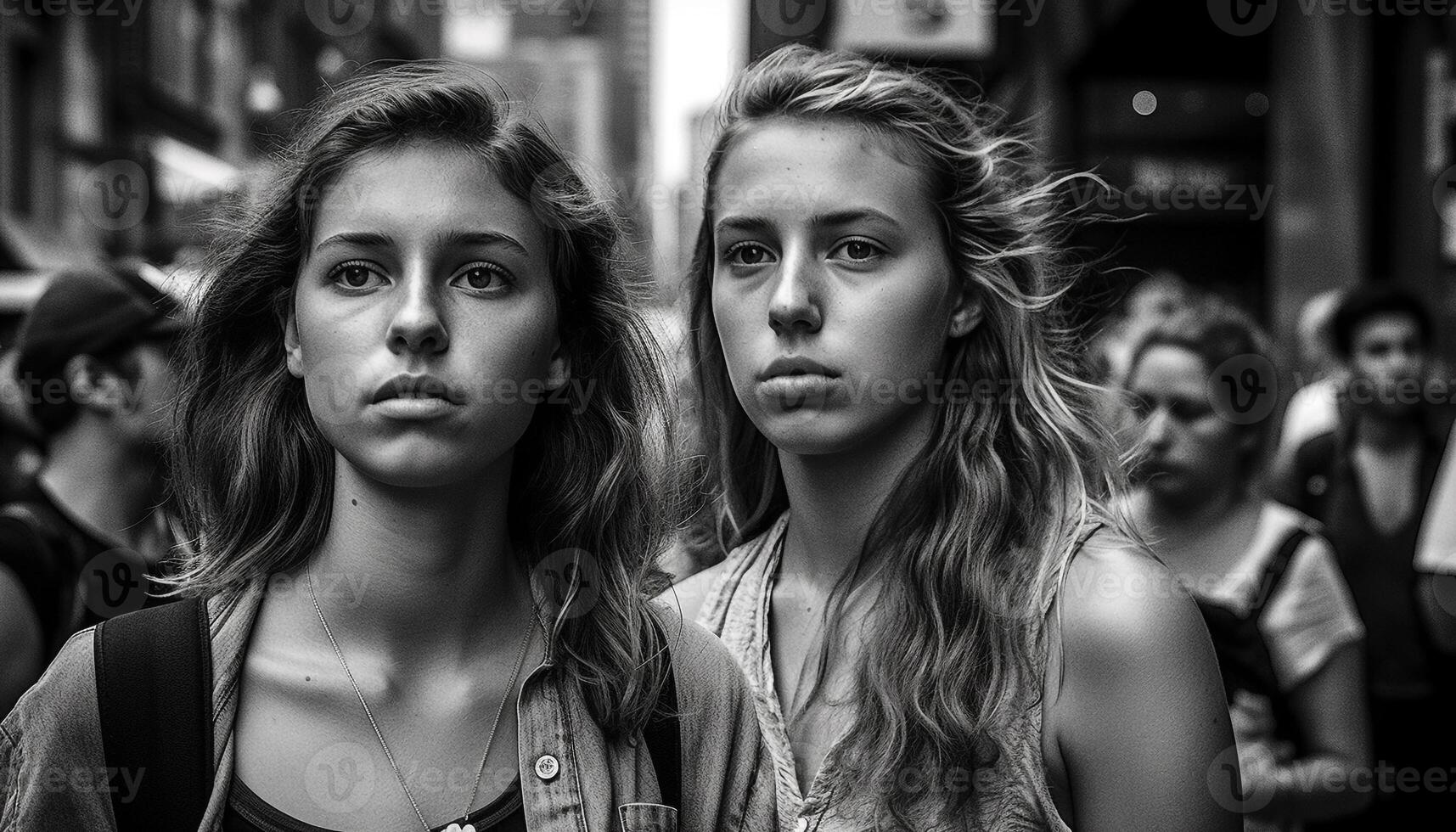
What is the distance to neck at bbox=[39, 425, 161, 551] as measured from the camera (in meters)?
3.69

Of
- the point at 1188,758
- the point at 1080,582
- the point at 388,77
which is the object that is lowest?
the point at 1188,758

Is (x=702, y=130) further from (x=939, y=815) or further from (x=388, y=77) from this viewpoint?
(x=939, y=815)

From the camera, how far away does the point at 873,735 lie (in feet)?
8.20

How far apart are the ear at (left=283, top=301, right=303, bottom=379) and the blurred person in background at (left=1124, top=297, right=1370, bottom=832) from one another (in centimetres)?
237

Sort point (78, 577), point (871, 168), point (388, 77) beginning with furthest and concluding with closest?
point (78, 577), point (871, 168), point (388, 77)

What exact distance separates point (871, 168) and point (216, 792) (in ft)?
5.38

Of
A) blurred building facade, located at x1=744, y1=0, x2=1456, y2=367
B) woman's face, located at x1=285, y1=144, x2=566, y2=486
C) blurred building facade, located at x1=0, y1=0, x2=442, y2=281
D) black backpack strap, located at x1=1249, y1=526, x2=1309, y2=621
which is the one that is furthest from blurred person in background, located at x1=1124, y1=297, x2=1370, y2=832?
blurred building facade, located at x1=0, y1=0, x2=442, y2=281

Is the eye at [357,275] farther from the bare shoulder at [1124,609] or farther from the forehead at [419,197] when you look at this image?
the bare shoulder at [1124,609]

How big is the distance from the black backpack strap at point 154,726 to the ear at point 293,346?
462mm

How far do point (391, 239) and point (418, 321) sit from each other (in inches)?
5.9


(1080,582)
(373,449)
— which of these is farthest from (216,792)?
(1080,582)

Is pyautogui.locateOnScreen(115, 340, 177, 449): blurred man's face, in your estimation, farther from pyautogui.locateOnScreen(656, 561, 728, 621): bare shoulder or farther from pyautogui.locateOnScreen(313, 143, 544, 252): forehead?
pyautogui.locateOnScreen(313, 143, 544, 252): forehead

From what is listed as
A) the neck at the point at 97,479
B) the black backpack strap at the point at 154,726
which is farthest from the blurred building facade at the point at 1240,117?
the neck at the point at 97,479

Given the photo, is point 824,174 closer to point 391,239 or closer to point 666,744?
point 391,239
